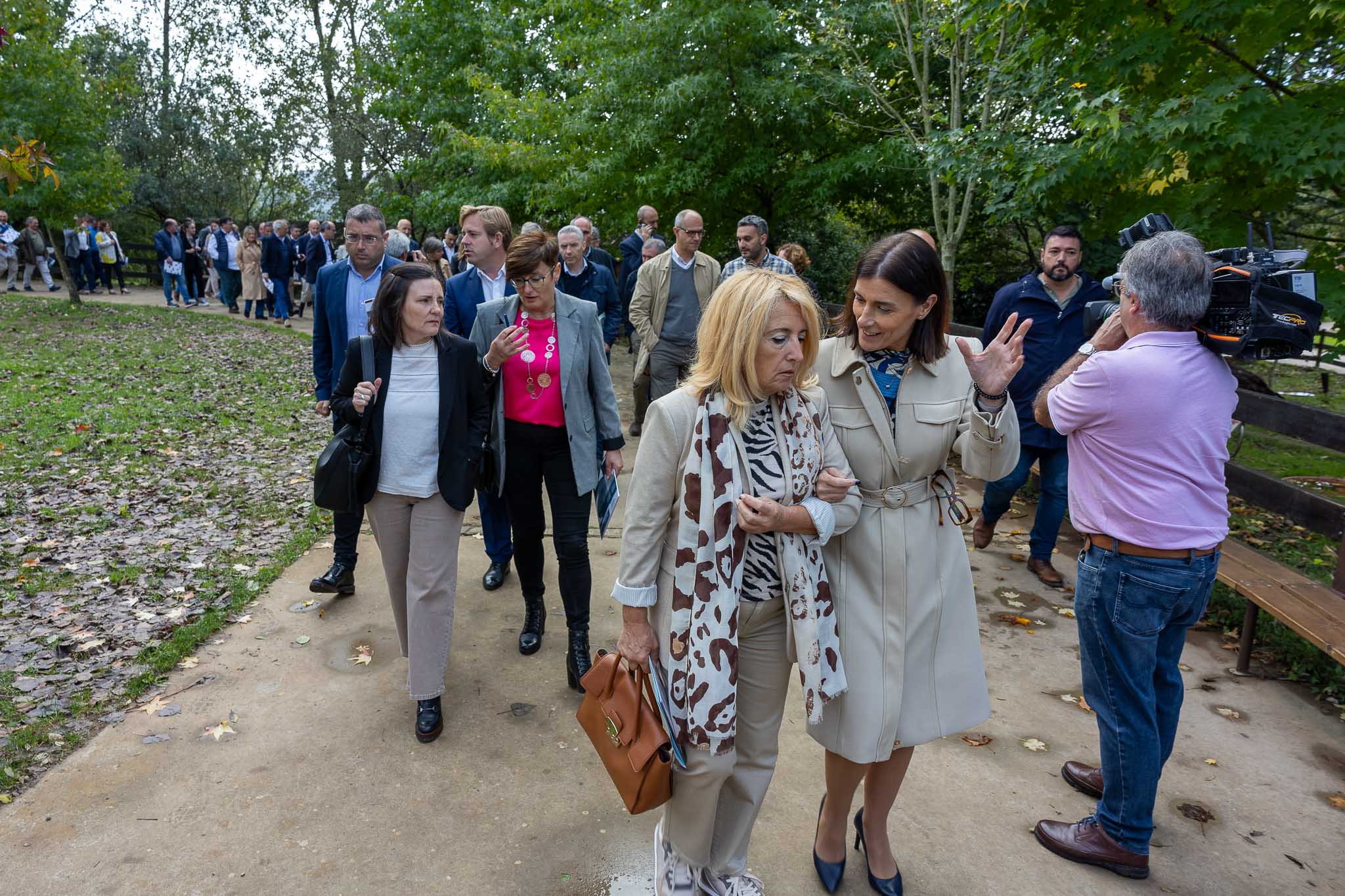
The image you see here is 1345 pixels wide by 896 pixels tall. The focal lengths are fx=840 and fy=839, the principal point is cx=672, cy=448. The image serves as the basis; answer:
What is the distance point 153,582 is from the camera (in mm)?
5086

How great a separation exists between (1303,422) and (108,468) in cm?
910

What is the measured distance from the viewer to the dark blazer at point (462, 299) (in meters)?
4.84

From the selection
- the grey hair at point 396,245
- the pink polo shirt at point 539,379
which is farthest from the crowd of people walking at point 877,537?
the grey hair at point 396,245

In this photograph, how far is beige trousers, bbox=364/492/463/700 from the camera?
365 centimetres

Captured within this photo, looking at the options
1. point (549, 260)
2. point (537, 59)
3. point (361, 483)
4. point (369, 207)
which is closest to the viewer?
point (361, 483)

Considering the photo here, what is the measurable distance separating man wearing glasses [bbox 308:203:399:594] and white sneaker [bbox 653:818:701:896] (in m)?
2.83

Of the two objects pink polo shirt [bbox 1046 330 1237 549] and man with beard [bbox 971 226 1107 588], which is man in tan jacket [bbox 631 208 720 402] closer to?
man with beard [bbox 971 226 1107 588]

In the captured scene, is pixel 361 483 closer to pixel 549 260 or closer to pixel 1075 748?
pixel 549 260

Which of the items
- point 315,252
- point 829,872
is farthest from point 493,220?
point 315,252

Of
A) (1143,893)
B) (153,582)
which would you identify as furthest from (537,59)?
(1143,893)

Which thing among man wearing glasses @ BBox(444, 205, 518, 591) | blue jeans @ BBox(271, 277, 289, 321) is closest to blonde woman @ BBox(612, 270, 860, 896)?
man wearing glasses @ BBox(444, 205, 518, 591)

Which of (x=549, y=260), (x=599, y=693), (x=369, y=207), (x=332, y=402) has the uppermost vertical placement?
(x=369, y=207)

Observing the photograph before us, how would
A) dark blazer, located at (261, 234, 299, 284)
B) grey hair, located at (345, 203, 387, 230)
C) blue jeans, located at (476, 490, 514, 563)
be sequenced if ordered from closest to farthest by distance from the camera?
grey hair, located at (345, 203, 387, 230), blue jeans, located at (476, 490, 514, 563), dark blazer, located at (261, 234, 299, 284)

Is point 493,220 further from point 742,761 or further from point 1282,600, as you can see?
point 1282,600
